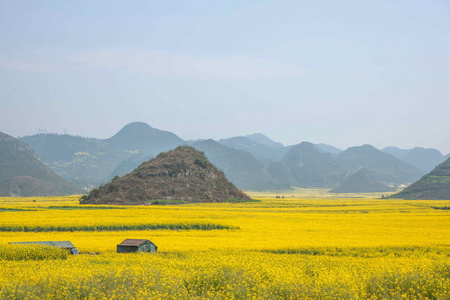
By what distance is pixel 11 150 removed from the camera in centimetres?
19475

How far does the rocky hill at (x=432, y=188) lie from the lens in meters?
123

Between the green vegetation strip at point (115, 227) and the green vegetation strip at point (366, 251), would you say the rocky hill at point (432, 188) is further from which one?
the green vegetation strip at point (366, 251)

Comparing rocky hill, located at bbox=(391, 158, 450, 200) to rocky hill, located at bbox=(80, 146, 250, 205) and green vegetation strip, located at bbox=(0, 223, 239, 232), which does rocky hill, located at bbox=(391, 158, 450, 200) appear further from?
green vegetation strip, located at bbox=(0, 223, 239, 232)

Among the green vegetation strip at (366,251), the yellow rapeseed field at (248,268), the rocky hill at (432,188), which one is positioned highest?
the rocky hill at (432,188)

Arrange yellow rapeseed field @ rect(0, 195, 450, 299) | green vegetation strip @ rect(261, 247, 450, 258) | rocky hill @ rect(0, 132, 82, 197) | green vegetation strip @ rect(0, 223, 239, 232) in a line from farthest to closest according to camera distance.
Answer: rocky hill @ rect(0, 132, 82, 197), green vegetation strip @ rect(0, 223, 239, 232), green vegetation strip @ rect(261, 247, 450, 258), yellow rapeseed field @ rect(0, 195, 450, 299)

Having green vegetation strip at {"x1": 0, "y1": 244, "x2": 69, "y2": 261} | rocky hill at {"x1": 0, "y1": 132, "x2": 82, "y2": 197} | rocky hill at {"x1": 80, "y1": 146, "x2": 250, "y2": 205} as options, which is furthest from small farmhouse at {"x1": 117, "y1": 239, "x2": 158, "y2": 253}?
rocky hill at {"x1": 0, "y1": 132, "x2": 82, "y2": 197}

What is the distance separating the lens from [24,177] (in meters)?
160

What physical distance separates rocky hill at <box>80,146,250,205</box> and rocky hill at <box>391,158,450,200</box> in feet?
177

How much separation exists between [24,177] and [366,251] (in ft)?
506

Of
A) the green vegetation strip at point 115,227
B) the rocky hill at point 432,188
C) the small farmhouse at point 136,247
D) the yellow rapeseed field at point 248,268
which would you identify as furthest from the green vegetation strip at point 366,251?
the rocky hill at point 432,188

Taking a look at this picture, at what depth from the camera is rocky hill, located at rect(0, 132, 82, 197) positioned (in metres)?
151

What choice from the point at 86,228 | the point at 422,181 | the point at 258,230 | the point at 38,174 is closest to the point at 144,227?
the point at 86,228

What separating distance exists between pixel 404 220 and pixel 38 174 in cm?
16061

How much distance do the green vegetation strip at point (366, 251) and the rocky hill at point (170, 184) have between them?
212 ft
